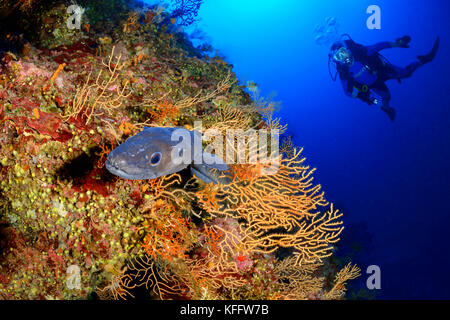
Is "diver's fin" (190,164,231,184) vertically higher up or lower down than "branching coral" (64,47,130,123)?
lower down

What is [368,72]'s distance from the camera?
12477mm

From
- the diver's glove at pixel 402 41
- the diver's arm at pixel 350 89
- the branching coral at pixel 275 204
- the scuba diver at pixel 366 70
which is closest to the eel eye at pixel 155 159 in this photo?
the branching coral at pixel 275 204

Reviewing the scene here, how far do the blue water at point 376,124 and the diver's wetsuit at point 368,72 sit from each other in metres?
4.50

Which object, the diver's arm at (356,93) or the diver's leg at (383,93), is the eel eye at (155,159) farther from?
the diver's leg at (383,93)

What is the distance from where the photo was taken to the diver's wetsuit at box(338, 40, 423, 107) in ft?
39.9

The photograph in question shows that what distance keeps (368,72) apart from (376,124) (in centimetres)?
6780

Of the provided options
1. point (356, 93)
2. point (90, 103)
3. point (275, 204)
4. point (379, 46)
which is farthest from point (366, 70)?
point (90, 103)

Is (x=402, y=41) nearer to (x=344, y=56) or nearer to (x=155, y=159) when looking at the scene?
(x=344, y=56)

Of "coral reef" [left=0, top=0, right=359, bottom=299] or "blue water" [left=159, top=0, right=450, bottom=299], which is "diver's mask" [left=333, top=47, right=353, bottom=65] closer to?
"blue water" [left=159, top=0, right=450, bottom=299]

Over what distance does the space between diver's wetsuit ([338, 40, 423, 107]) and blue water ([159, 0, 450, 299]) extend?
4.50 metres

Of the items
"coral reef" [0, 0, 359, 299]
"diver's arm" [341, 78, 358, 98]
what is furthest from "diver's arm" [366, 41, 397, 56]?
"coral reef" [0, 0, 359, 299]

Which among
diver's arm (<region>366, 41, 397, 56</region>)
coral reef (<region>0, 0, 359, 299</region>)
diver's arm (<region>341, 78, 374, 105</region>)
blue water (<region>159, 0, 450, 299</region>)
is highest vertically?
blue water (<region>159, 0, 450, 299</region>)

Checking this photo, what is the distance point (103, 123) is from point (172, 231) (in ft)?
7.17

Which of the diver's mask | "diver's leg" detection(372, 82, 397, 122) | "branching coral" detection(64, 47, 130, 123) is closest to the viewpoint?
"branching coral" detection(64, 47, 130, 123)
